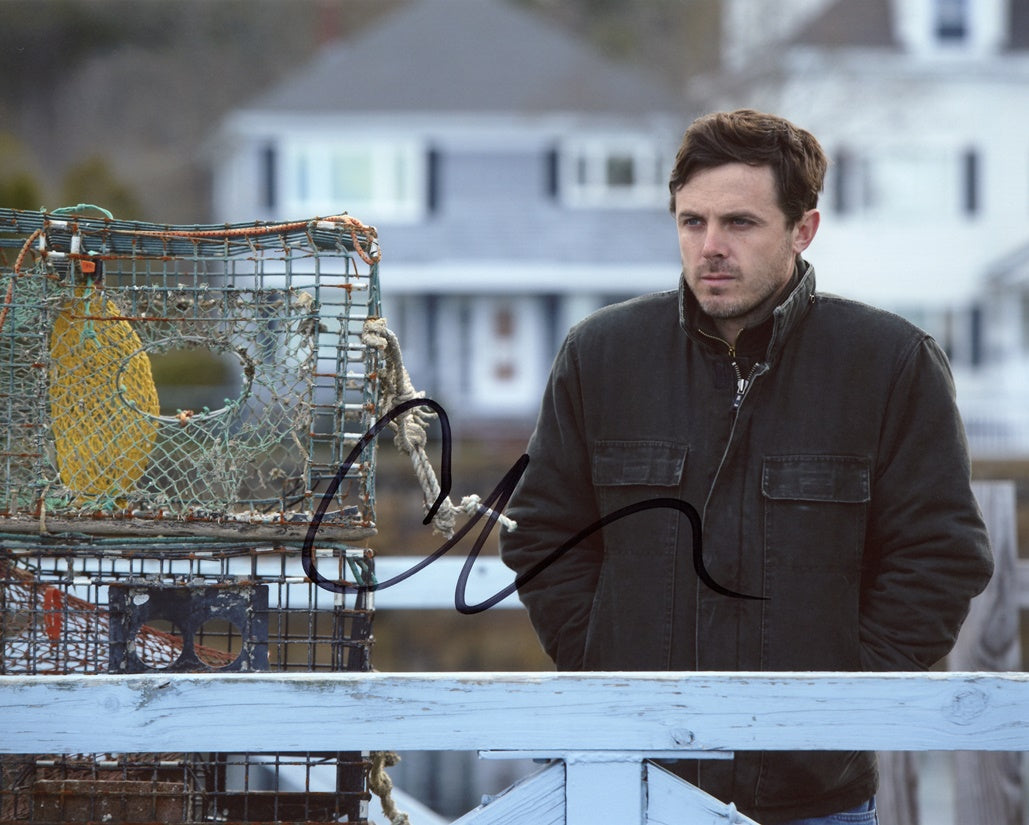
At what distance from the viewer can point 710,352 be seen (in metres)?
3.06

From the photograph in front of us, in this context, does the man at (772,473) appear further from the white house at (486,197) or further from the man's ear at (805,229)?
the white house at (486,197)

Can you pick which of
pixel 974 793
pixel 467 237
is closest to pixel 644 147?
pixel 467 237

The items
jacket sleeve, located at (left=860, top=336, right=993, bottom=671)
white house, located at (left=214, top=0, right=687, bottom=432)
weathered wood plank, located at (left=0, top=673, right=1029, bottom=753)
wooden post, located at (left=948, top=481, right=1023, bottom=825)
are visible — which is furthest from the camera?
white house, located at (left=214, top=0, right=687, bottom=432)

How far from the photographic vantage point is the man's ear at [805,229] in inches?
123

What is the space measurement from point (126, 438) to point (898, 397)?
156 centimetres

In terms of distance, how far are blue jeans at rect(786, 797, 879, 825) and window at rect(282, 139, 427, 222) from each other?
89.1 ft

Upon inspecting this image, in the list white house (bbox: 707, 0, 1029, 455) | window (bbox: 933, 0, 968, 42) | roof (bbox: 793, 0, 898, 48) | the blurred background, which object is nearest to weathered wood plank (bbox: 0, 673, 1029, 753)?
the blurred background

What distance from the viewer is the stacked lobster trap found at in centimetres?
272

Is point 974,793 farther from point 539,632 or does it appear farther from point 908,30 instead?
point 908,30

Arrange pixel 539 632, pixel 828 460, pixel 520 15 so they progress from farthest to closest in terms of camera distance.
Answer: pixel 520 15 < pixel 539 632 < pixel 828 460

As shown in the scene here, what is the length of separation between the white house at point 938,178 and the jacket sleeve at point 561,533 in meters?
24.3

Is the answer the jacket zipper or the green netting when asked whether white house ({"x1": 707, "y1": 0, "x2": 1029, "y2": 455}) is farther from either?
the green netting

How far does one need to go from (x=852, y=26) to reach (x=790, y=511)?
88.3 feet
